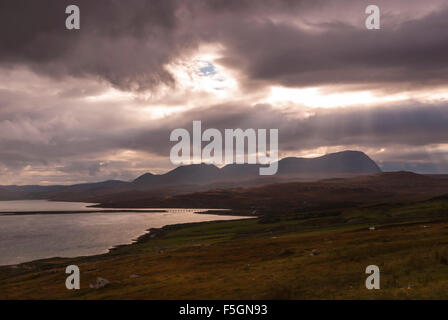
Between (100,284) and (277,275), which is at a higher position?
(277,275)

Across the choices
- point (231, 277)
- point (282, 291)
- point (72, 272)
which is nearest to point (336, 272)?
point (282, 291)

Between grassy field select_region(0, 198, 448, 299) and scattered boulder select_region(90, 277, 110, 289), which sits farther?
scattered boulder select_region(90, 277, 110, 289)

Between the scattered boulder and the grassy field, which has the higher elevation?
the grassy field

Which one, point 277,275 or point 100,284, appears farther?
point 100,284

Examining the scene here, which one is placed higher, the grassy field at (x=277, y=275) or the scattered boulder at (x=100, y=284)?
the grassy field at (x=277, y=275)

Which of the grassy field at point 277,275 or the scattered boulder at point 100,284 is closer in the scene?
the grassy field at point 277,275
